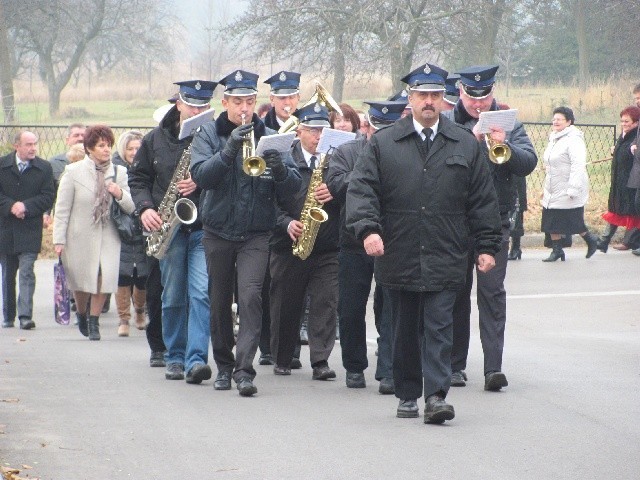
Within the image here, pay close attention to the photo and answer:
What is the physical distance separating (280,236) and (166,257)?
2.77 feet

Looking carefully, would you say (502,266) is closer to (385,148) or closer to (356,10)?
(385,148)

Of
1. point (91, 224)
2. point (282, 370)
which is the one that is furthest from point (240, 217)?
point (91, 224)

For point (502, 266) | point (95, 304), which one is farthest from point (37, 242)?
point (502, 266)

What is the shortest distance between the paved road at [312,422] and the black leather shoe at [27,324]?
3.48 feet

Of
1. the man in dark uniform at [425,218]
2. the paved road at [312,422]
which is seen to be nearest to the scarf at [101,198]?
the paved road at [312,422]

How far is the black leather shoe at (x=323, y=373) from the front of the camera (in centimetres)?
974

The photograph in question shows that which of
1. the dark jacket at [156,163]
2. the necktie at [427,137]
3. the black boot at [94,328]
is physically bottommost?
the black boot at [94,328]

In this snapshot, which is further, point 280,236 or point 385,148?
point 280,236

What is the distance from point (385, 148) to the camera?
805 cm

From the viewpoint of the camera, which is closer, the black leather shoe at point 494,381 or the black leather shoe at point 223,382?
the black leather shoe at point 494,381

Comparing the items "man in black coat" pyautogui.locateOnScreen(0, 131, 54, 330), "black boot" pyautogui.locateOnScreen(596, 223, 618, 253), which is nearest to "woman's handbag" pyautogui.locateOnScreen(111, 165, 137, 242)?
"man in black coat" pyautogui.locateOnScreen(0, 131, 54, 330)

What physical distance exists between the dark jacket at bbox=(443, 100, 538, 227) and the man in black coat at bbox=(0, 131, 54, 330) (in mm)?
5341

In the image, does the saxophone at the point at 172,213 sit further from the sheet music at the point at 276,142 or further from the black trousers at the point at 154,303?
the sheet music at the point at 276,142

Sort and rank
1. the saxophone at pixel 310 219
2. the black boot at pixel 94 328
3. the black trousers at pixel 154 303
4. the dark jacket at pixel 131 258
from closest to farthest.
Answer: the saxophone at pixel 310 219 → the black trousers at pixel 154 303 → the black boot at pixel 94 328 → the dark jacket at pixel 131 258
